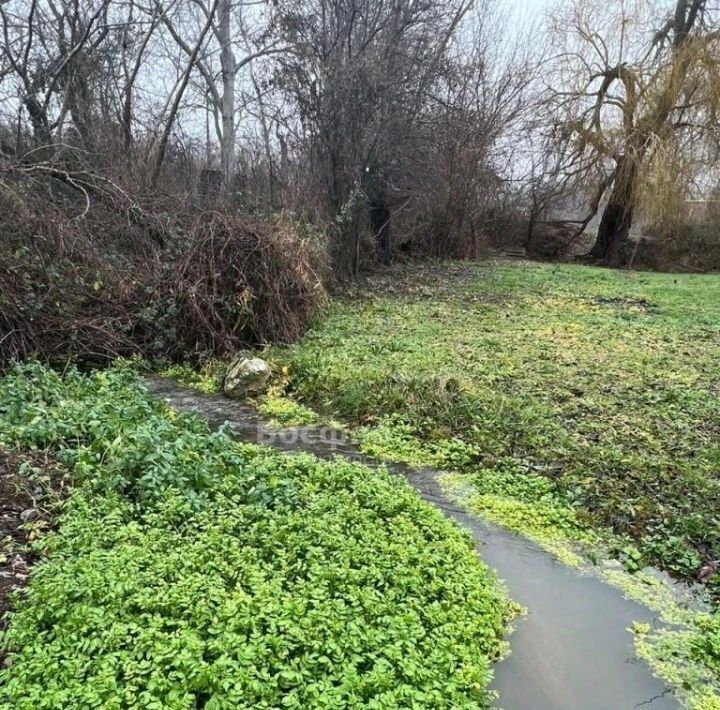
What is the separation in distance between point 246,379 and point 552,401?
3235 millimetres

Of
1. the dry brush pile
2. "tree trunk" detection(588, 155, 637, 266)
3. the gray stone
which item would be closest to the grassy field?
the gray stone

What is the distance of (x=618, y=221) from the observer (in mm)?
17375

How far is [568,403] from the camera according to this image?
5734mm

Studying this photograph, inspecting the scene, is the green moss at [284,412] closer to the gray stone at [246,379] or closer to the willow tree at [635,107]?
the gray stone at [246,379]

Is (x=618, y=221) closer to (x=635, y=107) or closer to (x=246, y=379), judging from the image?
(x=635, y=107)

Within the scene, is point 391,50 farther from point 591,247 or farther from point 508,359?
point 591,247

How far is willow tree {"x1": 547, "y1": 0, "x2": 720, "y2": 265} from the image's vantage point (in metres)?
14.6

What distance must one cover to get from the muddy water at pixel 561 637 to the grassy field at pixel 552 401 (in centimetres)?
38

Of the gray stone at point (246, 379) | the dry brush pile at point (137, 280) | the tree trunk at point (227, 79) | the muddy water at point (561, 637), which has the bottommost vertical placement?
the muddy water at point (561, 637)

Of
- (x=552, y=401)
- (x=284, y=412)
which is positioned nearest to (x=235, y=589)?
(x=284, y=412)

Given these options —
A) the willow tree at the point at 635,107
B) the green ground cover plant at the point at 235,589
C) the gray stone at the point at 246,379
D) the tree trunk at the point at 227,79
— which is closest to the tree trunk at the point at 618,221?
the willow tree at the point at 635,107

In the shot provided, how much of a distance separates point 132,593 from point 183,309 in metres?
5.06

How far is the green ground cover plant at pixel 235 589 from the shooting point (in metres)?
2.21

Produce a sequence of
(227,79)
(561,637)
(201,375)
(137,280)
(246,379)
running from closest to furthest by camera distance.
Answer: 1. (561,637)
2. (246,379)
3. (201,375)
4. (137,280)
5. (227,79)
